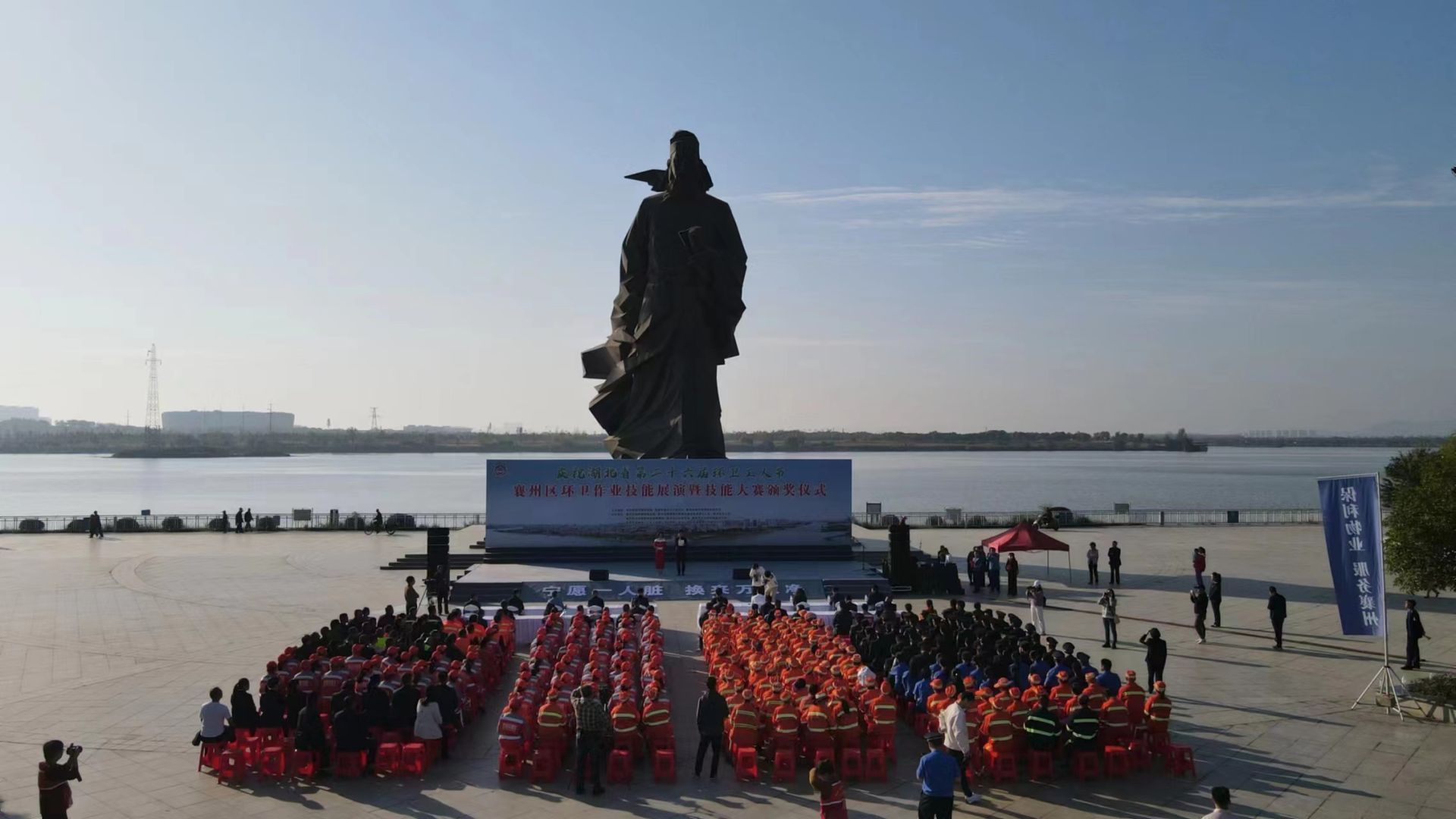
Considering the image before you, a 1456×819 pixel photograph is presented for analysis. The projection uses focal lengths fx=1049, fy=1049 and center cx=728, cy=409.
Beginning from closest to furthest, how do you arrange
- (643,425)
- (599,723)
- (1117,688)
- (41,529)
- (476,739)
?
(599,723) < (1117,688) < (476,739) < (643,425) < (41,529)

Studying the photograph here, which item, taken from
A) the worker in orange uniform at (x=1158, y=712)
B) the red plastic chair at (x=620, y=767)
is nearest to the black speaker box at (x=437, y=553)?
the red plastic chair at (x=620, y=767)

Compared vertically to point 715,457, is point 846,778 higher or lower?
lower

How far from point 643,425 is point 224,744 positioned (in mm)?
18222

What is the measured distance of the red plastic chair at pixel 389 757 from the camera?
35.1 feet

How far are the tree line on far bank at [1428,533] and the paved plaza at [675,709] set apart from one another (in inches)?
66.2

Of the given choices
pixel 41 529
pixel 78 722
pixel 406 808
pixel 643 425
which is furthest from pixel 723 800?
pixel 41 529

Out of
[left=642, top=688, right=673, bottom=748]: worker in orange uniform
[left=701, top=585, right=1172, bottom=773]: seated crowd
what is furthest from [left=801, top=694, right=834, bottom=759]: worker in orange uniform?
[left=642, top=688, right=673, bottom=748]: worker in orange uniform

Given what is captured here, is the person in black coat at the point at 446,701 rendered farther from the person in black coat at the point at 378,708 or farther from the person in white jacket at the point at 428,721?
the person in black coat at the point at 378,708

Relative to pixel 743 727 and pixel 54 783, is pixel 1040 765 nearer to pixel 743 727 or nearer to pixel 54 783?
pixel 743 727

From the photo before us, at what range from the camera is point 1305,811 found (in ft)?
30.7

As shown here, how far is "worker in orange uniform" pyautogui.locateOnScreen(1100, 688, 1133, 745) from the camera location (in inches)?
414

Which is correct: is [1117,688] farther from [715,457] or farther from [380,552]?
[380,552]

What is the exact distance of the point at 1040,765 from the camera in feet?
34.4

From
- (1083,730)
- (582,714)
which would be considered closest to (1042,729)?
(1083,730)
